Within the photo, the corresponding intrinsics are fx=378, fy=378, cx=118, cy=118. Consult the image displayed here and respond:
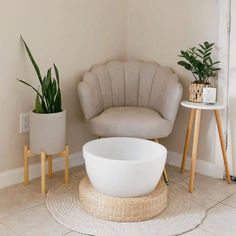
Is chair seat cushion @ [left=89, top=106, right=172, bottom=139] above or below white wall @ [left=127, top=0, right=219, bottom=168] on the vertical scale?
below

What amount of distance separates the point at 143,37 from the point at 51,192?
4.68 ft

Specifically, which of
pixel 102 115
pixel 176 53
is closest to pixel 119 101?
pixel 102 115

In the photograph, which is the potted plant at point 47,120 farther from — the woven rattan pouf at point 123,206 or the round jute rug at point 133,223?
the woven rattan pouf at point 123,206

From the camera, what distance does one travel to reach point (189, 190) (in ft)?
7.97

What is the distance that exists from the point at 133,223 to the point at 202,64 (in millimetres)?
1130

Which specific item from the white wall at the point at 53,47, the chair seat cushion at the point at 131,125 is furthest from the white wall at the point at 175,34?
the chair seat cushion at the point at 131,125

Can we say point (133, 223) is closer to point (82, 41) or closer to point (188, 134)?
point (188, 134)

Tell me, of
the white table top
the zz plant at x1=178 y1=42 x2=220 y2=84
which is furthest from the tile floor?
the zz plant at x1=178 y1=42 x2=220 y2=84

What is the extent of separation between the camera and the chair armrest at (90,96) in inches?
102

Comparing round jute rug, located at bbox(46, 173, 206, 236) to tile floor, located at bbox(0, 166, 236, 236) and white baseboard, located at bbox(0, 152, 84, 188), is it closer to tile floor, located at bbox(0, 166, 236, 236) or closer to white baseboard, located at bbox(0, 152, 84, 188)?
tile floor, located at bbox(0, 166, 236, 236)

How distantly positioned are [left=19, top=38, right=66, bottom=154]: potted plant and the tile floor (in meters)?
0.29

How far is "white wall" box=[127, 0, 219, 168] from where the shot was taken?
8.64 feet

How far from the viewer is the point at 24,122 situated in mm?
2541

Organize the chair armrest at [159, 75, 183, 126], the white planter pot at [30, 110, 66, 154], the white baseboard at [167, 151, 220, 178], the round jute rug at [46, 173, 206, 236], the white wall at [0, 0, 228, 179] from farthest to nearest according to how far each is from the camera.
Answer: the white baseboard at [167, 151, 220, 178] → the chair armrest at [159, 75, 183, 126] → the white wall at [0, 0, 228, 179] → the white planter pot at [30, 110, 66, 154] → the round jute rug at [46, 173, 206, 236]
